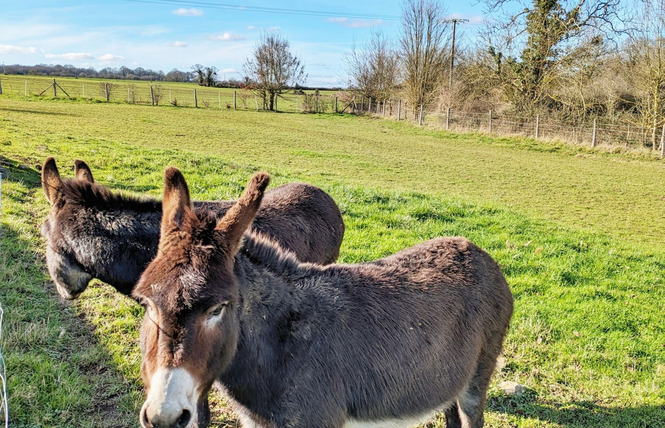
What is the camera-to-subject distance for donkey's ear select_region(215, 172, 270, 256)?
2.25m

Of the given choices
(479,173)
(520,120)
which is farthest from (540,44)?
(479,173)

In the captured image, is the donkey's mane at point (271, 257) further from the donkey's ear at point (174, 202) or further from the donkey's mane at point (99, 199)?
the donkey's mane at point (99, 199)

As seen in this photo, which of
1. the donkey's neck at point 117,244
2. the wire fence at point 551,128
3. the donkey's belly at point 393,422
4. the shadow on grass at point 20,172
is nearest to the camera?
the donkey's belly at point 393,422

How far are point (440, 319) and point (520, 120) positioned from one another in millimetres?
33039

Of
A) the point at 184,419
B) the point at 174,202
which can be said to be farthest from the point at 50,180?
the point at 184,419

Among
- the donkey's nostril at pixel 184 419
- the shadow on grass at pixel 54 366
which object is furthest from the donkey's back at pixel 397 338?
the shadow on grass at pixel 54 366

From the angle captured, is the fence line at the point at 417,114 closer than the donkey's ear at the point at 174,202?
No

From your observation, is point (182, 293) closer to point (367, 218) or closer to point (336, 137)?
point (367, 218)

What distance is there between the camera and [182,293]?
2.02 metres

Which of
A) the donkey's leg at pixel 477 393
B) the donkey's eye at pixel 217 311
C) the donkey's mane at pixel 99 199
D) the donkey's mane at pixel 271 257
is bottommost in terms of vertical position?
the donkey's leg at pixel 477 393

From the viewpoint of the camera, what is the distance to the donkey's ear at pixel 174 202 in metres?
2.29

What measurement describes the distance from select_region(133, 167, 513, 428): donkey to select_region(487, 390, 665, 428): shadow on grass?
0.91m

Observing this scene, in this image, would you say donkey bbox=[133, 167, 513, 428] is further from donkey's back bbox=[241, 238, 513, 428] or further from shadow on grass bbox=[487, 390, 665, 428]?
shadow on grass bbox=[487, 390, 665, 428]

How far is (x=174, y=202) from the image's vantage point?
2.37m
